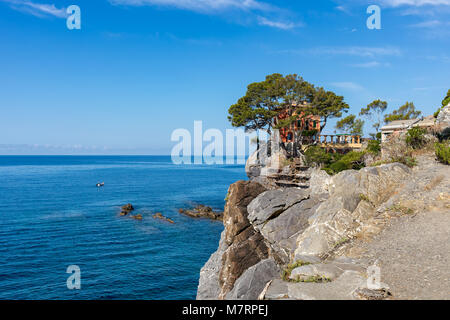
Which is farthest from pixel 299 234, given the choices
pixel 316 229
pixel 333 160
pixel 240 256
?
pixel 333 160

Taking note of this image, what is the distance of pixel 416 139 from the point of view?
890 inches

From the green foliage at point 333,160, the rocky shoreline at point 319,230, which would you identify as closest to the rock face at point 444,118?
the rocky shoreline at point 319,230

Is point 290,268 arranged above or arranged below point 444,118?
below

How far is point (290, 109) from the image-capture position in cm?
4044

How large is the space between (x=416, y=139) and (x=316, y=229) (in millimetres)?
13716

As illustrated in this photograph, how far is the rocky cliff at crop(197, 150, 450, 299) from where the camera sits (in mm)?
10547

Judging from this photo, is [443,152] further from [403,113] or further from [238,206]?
[403,113]

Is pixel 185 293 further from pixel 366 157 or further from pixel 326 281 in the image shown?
pixel 366 157

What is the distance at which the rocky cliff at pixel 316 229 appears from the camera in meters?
10.5

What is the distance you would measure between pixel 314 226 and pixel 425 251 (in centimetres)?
517

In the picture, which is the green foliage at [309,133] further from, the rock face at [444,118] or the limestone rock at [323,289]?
the limestone rock at [323,289]

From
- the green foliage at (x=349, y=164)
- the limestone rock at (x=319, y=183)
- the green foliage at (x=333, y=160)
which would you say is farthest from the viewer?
the green foliage at (x=333, y=160)

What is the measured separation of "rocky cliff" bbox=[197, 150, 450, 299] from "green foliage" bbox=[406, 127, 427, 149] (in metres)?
2.43

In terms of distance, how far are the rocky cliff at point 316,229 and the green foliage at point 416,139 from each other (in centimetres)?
243
